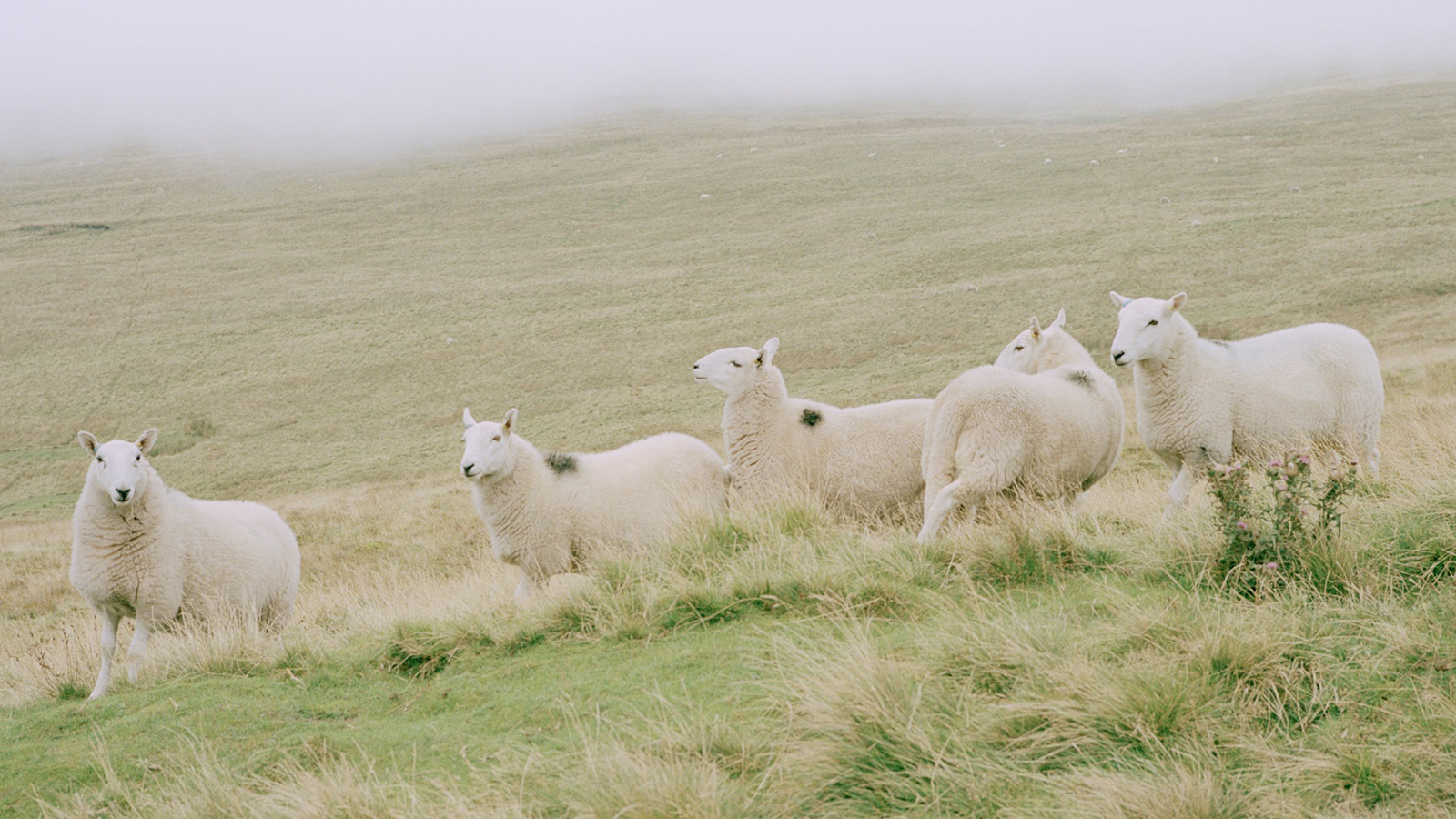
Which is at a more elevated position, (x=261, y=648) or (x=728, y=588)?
(x=728, y=588)

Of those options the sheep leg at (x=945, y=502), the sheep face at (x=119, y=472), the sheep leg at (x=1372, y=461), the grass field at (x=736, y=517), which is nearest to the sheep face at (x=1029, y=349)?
the grass field at (x=736, y=517)

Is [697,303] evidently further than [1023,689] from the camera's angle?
Yes

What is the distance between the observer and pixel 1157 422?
9.84m

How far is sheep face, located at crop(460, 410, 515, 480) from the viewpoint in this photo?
9.95m

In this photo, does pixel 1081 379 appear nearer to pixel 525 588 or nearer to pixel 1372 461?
pixel 1372 461

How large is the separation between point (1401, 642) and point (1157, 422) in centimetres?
567

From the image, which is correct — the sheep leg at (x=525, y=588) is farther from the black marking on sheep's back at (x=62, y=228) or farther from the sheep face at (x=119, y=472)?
the black marking on sheep's back at (x=62, y=228)

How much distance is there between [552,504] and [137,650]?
371 cm

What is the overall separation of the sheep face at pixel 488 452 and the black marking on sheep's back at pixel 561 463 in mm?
431

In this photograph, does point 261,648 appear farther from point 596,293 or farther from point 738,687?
point 596,293

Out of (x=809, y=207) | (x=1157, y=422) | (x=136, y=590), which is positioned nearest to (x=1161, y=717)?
(x=1157, y=422)

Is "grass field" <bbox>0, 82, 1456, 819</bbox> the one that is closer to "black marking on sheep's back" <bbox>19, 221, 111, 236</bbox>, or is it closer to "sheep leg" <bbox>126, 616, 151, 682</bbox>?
"sheep leg" <bbox>126, 616, 151, 682</bbox>

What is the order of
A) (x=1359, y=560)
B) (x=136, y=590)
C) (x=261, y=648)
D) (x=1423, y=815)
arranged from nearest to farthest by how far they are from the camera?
(x=1423, y=815) < (x=1359, y=560) < (x=261, y=648) < (x=136, y=590)

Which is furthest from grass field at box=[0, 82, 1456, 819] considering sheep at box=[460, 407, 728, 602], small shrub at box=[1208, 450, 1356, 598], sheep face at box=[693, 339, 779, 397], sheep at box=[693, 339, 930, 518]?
sheep face at box=[693, 339, 779, 397]
